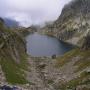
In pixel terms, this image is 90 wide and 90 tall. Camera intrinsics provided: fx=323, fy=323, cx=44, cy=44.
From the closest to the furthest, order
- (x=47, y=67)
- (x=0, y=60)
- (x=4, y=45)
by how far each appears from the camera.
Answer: (x=0, y=60) < (x=4, y=45) < (x=47, y=67)

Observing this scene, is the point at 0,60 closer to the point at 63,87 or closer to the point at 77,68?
the point at 63,87

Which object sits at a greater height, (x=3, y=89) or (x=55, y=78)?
(x=3, y=89)

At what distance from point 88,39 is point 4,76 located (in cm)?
6316

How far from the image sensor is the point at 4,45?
4326 inches

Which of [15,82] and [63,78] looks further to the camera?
[63,78]

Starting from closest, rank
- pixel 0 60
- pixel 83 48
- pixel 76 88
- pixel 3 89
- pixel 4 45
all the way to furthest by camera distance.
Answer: pixel 3 89 < pixel 76 88 < pixel 0 60 < pixel 4 45 < pixel 83 48

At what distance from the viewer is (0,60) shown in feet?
287

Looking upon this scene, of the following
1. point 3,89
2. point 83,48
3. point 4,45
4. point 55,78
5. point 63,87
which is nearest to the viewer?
point 3,89

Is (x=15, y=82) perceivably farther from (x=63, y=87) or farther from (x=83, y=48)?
(x=83, y=48)

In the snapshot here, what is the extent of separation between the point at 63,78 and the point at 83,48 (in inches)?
1464

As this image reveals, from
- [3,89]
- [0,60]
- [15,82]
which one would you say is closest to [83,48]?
[0,60]

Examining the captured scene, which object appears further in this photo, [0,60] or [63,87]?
[0,60]

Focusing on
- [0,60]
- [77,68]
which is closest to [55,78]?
[77,68]

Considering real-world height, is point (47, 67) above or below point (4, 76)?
below
